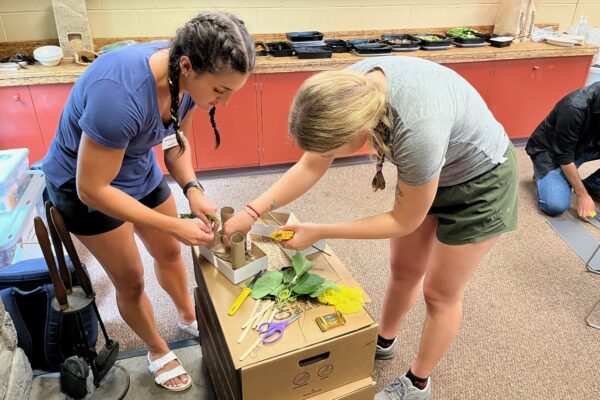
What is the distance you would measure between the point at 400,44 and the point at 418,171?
2472 mm

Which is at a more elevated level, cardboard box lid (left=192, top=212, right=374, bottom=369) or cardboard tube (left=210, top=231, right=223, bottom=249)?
cardboard tube (left=210, top=231, right=223, bottom=249)

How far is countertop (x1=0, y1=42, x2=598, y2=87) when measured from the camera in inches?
100

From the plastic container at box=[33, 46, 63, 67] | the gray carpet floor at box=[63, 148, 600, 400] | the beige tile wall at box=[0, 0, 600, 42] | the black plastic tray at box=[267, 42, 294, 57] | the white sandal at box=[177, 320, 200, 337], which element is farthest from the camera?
the black plastic tray at box=[267, 42, 294, 57]

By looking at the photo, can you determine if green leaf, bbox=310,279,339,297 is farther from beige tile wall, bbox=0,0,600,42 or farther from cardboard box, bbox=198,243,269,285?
beige tile wall, bbox=0,0,600,42

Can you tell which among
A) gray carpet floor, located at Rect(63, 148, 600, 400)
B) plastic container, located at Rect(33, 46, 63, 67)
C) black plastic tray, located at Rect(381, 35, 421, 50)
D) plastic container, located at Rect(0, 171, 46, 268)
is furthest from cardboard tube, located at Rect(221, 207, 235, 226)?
black plastic tray, located at Rect(381, 35, 421, 50)

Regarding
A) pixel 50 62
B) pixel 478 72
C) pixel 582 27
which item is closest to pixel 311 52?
pixel 478 72

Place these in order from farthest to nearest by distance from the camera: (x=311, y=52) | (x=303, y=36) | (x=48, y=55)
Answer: (x=303, y=36)
(x=311, y=52)
(x=48, y=55)

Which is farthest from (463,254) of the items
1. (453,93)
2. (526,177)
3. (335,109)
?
(526,177)

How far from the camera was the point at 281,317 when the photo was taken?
118cm

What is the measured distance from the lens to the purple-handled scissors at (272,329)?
111 centimetres

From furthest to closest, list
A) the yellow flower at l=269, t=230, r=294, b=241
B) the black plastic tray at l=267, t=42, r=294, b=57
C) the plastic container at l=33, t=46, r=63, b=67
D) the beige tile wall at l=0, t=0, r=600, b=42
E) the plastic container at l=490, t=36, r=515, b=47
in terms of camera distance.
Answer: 1. the plastic container at l=490, t=36, r=515, b=47
2. the black plastic tray at l=267, t=42, r=294, b=57
3. the beige tile wall at l=0, t=0, r=600, b=42
4. the plastic container at l=33, t=46, r=63, b=67
5. the yellow flower at l=269, t=230, r=294, b=241

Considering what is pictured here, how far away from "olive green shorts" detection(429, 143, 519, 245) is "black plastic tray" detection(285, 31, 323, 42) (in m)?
2.18

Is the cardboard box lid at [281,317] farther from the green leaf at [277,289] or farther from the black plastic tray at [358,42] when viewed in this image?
the black plastic tray at [358,42]

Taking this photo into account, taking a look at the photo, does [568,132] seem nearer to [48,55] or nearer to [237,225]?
[237,225]
